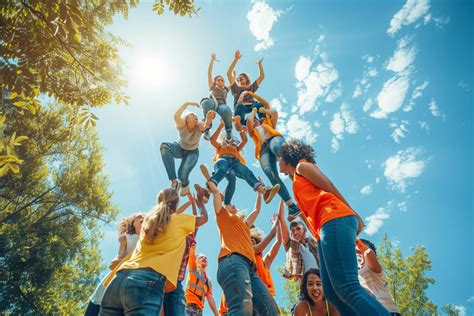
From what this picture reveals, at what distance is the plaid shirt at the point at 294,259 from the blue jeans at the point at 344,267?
2.24 meters

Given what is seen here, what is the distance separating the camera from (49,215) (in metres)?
12.4

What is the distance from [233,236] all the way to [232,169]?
11.3 ft

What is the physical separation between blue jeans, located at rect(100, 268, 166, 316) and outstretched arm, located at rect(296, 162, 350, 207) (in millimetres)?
1532

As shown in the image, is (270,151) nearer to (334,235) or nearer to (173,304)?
(173,304)

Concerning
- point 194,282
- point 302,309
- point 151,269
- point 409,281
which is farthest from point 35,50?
point 409,281

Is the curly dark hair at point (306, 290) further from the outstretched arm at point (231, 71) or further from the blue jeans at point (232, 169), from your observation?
the outstretched arm at point (231, 71)

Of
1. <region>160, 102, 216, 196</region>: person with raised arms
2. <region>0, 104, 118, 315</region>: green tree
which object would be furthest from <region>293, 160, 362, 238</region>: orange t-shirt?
<region>0, 104, 118, 315</region>: green tree

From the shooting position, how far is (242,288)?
113 inches

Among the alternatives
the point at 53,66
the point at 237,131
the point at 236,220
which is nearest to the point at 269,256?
the point at 236,220

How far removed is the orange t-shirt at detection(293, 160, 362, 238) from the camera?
7.70ft

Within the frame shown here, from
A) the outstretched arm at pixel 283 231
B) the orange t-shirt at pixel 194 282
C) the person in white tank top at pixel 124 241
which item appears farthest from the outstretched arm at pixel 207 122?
the person in white tank top at pixel 124 241

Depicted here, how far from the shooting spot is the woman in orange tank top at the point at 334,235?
6.76 feet

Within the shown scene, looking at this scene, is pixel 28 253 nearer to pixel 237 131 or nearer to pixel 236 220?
pixel 237 131

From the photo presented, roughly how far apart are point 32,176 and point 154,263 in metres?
12.3
